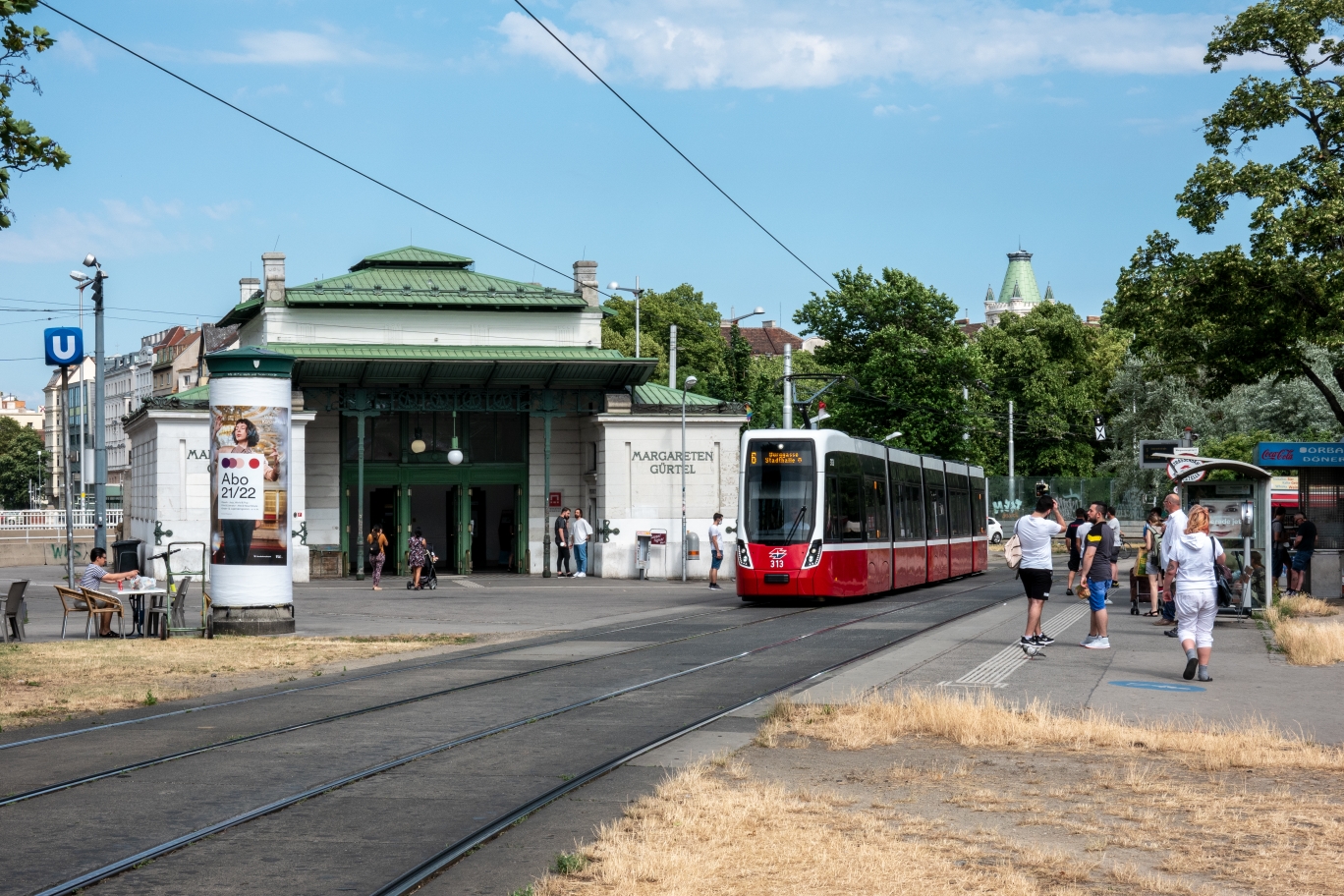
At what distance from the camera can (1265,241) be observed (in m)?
27.3

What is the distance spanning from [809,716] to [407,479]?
30801 mm

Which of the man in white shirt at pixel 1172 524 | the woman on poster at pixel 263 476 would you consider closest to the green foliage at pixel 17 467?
the woman on poster at pixel 263 476

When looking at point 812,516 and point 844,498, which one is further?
point 844,498

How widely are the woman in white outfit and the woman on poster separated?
12.5 m

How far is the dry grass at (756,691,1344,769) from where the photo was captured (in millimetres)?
9570

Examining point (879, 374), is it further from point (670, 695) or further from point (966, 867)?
point (966, 867)

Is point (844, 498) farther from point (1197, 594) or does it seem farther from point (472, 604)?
point (1197, 594)

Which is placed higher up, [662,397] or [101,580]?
[662,397]

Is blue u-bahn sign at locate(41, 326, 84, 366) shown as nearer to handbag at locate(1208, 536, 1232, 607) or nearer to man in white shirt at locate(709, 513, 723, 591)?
man in white shirt at locate(709, 513, 723, 591)

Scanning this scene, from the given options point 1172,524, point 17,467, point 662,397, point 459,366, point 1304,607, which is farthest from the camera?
point 17,467

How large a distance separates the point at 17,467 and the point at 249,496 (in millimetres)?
125453

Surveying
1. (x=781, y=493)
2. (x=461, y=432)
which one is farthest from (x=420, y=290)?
(x=781, y=493)

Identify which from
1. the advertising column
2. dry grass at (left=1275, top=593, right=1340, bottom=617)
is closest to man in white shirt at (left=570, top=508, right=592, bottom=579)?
the advertising column

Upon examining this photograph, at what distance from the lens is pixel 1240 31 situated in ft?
94.9
